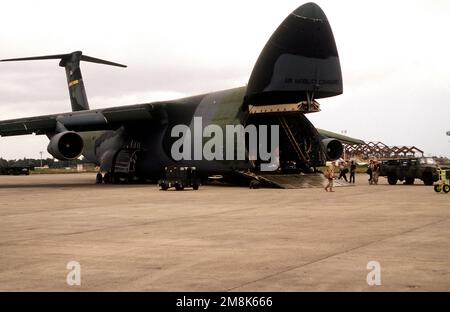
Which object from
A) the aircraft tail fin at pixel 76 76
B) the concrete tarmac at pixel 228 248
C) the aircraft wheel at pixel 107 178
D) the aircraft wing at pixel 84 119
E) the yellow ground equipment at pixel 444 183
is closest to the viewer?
the concrete tarmac at pixel 228 248

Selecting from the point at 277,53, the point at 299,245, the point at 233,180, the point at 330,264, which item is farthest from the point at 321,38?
the point at 330,264

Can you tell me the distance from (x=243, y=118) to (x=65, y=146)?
9.73 metres

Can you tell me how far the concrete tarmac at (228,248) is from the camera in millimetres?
6930

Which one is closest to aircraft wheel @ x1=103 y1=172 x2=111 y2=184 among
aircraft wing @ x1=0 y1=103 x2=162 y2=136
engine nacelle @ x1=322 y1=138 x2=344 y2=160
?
aircraft wing @ x1=0 y1=103 x2=162 y2=136

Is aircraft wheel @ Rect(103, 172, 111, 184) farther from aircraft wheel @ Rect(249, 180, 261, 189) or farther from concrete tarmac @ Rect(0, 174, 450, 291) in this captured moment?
concrete tarmac @ Rect(0, 174, 450, 291)

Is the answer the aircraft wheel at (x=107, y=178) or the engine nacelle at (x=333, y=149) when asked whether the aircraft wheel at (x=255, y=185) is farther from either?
the aircraft wheel at (x=107, y=178)

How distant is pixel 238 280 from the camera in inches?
276

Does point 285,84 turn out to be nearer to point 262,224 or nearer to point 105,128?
point 105,128

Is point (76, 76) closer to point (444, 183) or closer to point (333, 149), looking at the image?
point (333, 149)

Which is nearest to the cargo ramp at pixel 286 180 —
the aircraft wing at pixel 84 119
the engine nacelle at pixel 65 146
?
the aircraft wing at pixel 84 119

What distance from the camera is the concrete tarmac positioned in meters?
6.93

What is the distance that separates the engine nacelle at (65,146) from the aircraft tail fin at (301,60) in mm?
10261

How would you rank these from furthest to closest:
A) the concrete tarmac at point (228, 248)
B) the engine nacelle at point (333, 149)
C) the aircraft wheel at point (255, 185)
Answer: the engine nacelle at point (333, 149)
the aircraft wheel at point (255, 185)
the concrete tarmac at point (228, 248)

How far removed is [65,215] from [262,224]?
5584 millimetres
